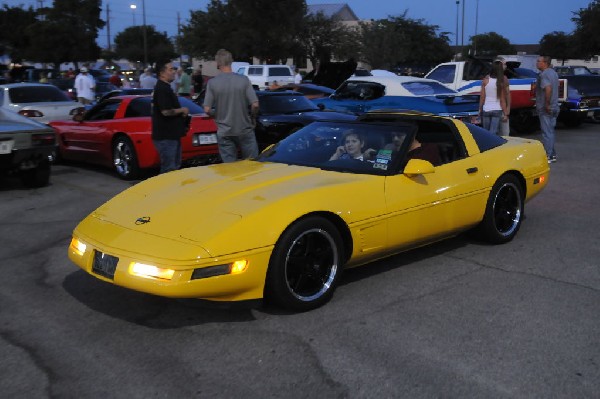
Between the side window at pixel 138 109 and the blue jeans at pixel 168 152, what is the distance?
1919 millimetres

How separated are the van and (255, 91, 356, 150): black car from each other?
18.1m

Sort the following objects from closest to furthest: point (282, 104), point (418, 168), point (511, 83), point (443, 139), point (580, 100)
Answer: point (418, 168), point (443, 139), point (282, 104), point (511, 83), point (580, 100)

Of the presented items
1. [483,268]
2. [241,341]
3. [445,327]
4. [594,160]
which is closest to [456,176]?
[483,268]

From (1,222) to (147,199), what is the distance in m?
3.10

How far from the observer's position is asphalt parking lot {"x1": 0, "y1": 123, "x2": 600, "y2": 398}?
10.0 ft

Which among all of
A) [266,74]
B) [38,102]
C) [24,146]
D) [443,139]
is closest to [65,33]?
[266,74]

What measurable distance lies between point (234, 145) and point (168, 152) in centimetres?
85

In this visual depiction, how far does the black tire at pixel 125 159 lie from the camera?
887 centimetres

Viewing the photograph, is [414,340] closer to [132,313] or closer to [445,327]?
[445,327]

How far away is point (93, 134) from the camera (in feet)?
31.3

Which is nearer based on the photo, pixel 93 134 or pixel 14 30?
pixel 93 134

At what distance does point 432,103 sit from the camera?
11117 millimetres

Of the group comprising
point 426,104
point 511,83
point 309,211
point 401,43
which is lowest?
point 309,211

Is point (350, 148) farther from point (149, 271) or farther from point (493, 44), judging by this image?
point (493, 44)
